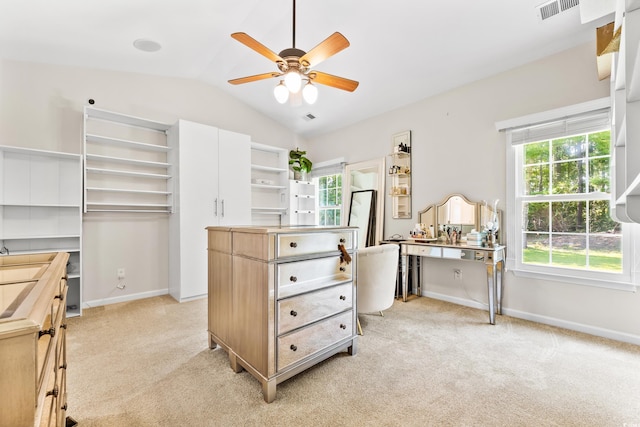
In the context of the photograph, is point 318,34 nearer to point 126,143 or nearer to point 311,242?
point 311,242

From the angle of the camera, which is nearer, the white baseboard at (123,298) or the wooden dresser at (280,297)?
the wooden dresser at (280,297)

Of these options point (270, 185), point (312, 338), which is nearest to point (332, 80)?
point (312, 338)

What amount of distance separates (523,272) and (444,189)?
1289 millimetres

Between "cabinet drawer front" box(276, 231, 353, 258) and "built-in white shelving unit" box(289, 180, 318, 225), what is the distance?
3106 mm

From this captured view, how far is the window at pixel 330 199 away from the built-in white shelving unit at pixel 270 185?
0.75 metres

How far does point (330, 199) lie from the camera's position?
553 cm

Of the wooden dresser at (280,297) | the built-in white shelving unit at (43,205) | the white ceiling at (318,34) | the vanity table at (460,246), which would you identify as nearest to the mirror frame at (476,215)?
the vanity table at (460,246)

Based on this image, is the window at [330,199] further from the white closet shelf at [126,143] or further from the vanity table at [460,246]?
the white closet shelf at [126,143]

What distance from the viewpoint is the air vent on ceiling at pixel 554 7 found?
2.39 m

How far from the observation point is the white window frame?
2611mm

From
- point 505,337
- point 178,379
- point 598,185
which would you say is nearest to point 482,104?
point 598,185

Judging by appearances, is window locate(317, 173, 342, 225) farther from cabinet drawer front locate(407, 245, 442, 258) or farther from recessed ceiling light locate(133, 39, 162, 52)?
recessed ceiling light locate(133, 39, 162, 52)

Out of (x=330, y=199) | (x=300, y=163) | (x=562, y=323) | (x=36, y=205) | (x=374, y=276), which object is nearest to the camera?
(x=374, y=276)

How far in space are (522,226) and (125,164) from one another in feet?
16.1
